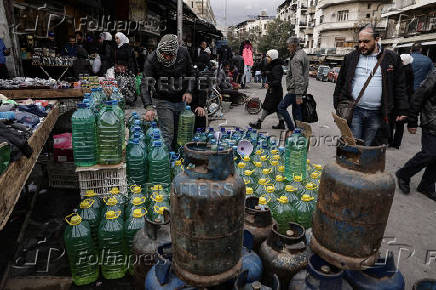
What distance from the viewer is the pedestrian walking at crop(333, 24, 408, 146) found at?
3816 millimetres

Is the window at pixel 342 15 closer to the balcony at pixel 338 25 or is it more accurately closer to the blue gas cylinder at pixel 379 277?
the balcony at pixel 338 25

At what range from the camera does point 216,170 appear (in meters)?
1.69

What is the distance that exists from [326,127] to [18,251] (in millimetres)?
8351

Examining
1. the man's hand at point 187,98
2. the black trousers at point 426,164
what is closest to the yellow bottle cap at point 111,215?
the man's hand at point 187,98

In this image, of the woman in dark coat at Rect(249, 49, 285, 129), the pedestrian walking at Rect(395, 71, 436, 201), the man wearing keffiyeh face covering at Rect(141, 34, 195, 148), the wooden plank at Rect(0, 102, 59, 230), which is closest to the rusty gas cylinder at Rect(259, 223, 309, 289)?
the wooden plank at Rect(0, 102, 59, 230)

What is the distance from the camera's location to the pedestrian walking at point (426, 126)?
170 inches

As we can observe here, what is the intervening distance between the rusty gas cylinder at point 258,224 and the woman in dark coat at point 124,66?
8.19 m

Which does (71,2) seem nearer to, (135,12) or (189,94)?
(135,12)

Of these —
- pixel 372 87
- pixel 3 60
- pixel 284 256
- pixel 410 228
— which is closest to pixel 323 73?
pixel 372 87

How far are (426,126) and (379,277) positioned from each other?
10.9 feet

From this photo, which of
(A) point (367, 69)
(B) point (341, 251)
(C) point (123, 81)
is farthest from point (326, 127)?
(B) point (341, 251)

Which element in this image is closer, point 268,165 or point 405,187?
point 268,165

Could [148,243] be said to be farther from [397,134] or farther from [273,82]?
[273,82]

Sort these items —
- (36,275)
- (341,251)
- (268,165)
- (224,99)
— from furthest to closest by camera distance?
1. (224,99)
2. (268,165)
3. (36,275)
4. (341,251)
